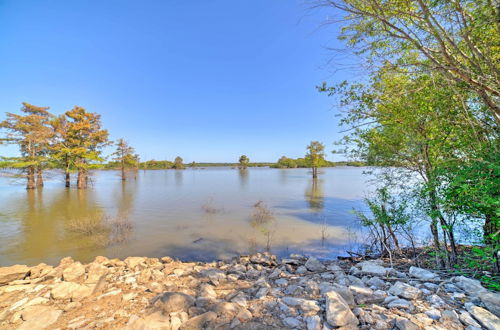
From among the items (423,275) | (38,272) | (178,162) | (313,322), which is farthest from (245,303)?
(178,162)

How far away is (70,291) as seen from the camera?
2.38m

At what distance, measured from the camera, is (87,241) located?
5.79 m

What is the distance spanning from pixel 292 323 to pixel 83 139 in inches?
944

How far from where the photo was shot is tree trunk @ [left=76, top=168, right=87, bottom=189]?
56.9 ft

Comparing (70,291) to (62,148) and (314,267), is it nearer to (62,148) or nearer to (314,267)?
(314,267)

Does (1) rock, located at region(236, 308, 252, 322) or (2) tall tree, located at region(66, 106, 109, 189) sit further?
(2) tall tree, located at region(66, 106, 109, 189)

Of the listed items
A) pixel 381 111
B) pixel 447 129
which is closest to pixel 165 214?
pixel 381 111

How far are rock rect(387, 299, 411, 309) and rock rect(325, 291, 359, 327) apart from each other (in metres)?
0.58

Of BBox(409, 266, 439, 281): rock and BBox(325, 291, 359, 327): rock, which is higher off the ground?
BBox(325, 291, 359, 327): rock

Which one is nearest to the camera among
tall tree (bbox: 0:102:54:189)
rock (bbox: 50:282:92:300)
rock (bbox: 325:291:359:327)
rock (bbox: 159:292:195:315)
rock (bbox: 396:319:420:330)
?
rock (bbox: 396:319:420:330)

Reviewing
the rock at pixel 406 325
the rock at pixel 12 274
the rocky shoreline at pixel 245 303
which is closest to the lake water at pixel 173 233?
the rock at pixel 12 274

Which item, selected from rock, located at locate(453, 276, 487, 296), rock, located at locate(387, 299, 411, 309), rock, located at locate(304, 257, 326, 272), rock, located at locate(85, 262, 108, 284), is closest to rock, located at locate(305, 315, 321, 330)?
rock, located at locate(387, 299, 411, 309)

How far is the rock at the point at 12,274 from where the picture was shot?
2924 mm

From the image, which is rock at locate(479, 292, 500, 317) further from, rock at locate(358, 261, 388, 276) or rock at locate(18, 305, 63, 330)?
rock at locate(18, 305, 63, 330)
